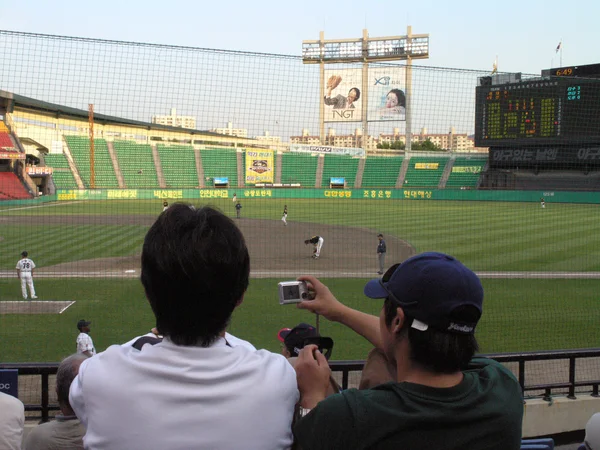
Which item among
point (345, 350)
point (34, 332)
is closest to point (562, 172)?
point (345, 350)

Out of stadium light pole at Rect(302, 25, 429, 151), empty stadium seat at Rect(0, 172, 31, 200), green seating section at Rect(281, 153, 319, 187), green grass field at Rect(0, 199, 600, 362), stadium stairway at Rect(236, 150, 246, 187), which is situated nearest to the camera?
green grass field at Rect(0, 199, 600, 362)

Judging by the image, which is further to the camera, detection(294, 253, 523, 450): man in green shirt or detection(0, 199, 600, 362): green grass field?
detection(0, 199, 600, 362): green grass field

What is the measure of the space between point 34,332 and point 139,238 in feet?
37.9

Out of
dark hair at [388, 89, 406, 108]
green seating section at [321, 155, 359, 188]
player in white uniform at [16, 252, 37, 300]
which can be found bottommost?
player in white uniform at [16, 252, 37, 300]

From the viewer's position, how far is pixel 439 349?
155 centimetres

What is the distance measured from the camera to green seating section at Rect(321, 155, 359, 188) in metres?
44.4

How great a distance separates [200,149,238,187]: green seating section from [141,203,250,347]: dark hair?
34368 mm

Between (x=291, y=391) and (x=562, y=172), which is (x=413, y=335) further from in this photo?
(x=562, y=172)

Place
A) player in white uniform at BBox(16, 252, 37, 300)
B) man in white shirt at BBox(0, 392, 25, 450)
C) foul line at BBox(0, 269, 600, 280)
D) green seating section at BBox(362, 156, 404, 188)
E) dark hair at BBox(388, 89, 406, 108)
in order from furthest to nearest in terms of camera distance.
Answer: dark hair at BBox(388, 89, 406, 108) → green seating section at BBox(362, 156, 404, 188) → foul line at BBox(0, 269, 600, 280) → player in white uniform at BBox(16, 252, 37, 300) → man in white shirt at BBox(0, 392, 25, 450)

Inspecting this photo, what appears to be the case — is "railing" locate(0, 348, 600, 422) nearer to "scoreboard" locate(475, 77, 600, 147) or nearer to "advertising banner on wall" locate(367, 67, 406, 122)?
"scoreboard" locate(475, 77, 600, 147)

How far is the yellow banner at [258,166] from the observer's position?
39.2 m

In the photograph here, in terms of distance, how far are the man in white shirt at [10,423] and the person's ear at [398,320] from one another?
168 cm

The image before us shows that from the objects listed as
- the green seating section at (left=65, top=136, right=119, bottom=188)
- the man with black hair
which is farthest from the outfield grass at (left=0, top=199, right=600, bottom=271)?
the man with black hair

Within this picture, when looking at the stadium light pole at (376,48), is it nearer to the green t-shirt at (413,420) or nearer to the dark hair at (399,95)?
the dark hair at (399,95)
